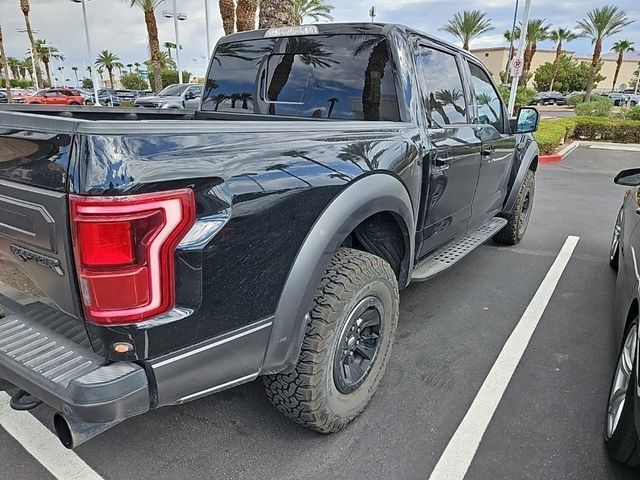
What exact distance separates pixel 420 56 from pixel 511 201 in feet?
7.87

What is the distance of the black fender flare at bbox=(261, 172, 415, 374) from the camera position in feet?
6.29

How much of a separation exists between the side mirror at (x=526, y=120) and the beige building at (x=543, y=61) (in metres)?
73.7

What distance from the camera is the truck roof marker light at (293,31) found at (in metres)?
3.19

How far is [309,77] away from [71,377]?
2377 millimetres

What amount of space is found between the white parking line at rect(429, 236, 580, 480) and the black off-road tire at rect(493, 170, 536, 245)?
1.09m

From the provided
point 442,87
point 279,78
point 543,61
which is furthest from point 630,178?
point 543,61

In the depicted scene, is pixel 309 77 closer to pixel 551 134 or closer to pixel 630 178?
pixel 630 178

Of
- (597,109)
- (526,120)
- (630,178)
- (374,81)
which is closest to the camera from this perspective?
(374,81)

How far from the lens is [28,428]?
7.97ft

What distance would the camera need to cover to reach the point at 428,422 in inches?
100

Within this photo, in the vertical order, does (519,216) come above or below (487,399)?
above

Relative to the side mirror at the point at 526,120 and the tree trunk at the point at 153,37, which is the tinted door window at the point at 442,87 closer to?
the side mirror at the point at 526,120

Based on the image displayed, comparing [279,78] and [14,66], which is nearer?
[279,78]

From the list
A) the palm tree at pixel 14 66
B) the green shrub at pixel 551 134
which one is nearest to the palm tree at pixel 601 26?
the green shrub at pixel 551 134
